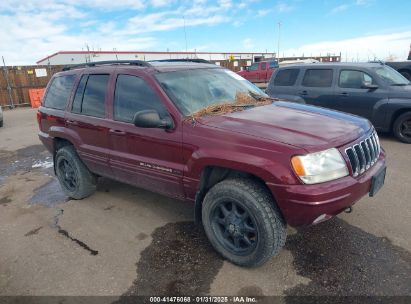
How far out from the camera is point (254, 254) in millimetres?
2984

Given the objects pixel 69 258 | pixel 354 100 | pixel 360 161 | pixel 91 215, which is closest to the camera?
pixel 360 161

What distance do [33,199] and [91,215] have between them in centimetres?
125

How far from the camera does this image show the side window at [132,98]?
11.6 feet

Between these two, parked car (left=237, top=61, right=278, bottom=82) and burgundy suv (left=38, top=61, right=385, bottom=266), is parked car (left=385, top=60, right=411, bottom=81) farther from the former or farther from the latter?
parked car (left=237, top=61, right=278, bottom=82)

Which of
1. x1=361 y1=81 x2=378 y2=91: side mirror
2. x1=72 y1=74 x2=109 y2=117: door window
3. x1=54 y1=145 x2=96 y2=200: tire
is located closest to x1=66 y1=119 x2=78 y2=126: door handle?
x1=72 y1=74 x2=109 y2=117: door window

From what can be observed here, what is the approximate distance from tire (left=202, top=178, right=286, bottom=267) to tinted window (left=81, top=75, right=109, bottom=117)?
6.06 ft

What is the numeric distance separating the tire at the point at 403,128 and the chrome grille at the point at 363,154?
14.7ft

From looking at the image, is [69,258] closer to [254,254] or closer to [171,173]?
[171,173]

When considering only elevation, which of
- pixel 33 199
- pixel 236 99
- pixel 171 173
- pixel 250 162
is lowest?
pixel 33 199

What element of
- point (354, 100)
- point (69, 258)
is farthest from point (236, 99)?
point (354, 100)

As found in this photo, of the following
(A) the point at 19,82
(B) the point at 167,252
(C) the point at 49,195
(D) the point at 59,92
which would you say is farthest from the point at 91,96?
(A) the point at 19,82

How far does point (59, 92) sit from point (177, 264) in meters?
3.13

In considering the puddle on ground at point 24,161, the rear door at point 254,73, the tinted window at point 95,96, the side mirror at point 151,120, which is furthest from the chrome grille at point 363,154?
the rear door at point 254,73

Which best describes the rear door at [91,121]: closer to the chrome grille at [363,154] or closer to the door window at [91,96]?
the door window at [91,96]
